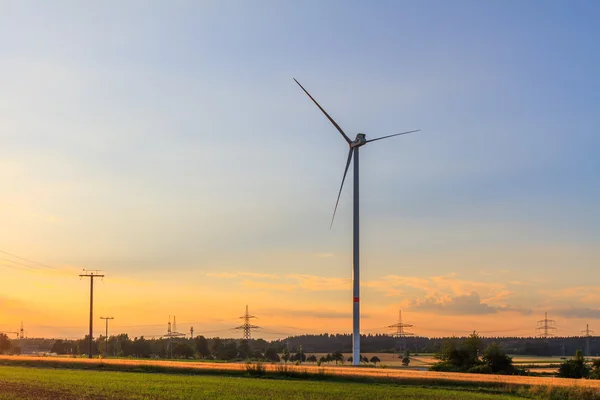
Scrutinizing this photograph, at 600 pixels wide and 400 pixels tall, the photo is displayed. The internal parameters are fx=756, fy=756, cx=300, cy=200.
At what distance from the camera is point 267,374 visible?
8825 centimetres

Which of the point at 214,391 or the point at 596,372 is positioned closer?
the point at 214,391

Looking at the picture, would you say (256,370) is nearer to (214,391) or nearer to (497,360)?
(214,391)

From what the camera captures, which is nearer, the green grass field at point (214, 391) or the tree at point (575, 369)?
the green grass field at point (214, 391)

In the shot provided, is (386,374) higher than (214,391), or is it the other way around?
(214,391)

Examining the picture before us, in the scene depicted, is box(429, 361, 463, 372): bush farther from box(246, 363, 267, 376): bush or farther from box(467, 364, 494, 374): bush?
box(246, 363, 267, 376): bush

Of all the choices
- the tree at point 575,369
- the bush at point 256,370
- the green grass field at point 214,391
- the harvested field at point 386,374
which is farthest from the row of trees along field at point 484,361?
the green grass field at point 214,391

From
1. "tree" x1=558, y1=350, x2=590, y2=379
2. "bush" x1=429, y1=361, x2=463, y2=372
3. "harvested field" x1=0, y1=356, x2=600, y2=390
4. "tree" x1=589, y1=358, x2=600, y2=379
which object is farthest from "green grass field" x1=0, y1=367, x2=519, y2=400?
"tree" x1=558, y1=350, x2=590, y2=379

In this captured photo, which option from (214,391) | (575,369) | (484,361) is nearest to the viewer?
(214,391)

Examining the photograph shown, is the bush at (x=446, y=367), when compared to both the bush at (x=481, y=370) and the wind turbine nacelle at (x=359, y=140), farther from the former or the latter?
the wind turbine nacelle at (x=359, y=140)

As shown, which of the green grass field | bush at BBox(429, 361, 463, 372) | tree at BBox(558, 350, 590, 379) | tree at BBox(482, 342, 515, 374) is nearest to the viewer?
the green grass field

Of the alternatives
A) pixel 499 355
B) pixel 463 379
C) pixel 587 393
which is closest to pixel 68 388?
pixel 463 379

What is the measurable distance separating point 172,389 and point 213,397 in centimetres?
996

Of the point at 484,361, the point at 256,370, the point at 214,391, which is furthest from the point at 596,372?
the point at 214,391

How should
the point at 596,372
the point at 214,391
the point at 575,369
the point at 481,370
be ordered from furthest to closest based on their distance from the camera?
1. the point at 575,369
2. the point at 481,370
3. the point at 596,372
4. the point at 214,391
